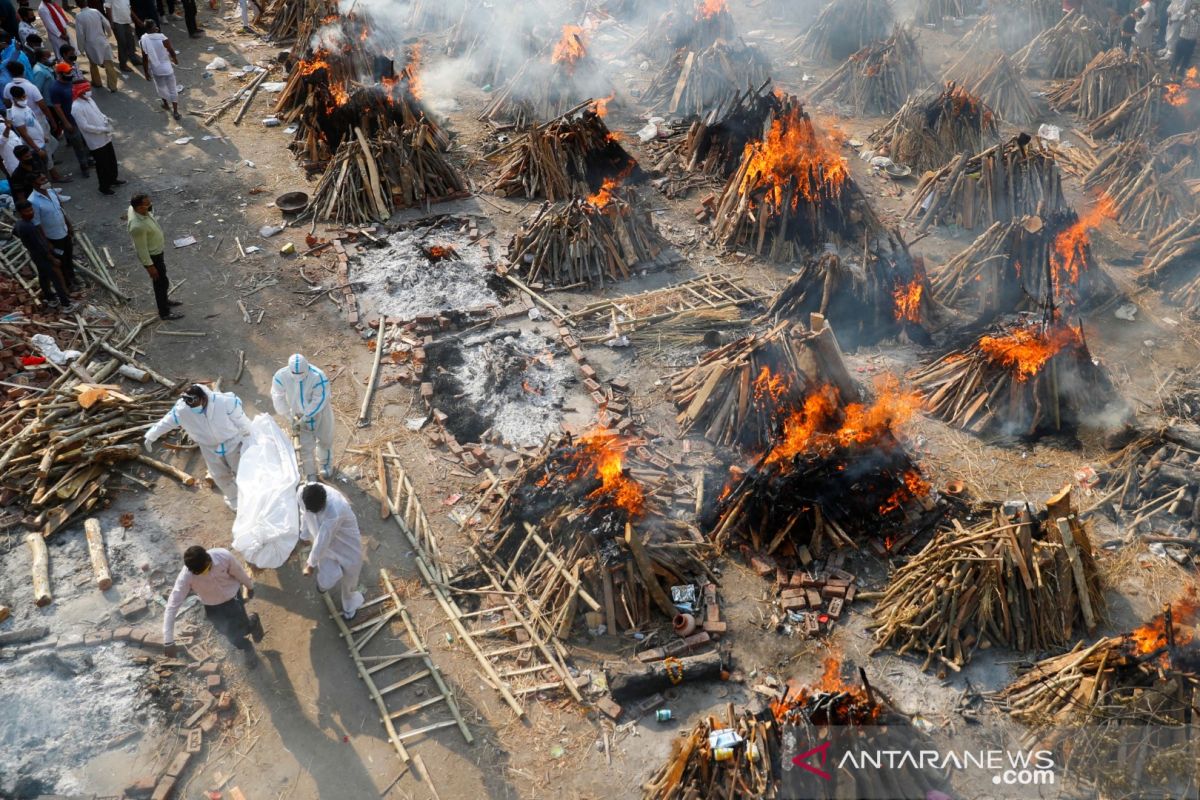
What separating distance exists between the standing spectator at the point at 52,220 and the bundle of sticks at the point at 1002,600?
11.8 m

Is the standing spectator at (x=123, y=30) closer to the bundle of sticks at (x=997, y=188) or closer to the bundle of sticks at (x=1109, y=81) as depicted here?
the bundle of sticks at (x=997, y=188)

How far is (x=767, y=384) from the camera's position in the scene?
1067 centimetres

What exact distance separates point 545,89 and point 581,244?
6009 mm

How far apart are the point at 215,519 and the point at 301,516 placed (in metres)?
1.66

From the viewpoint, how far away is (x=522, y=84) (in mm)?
18203

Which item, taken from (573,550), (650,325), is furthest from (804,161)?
(573,550)

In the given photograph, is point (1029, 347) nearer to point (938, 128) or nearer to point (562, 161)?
point (938, 128)

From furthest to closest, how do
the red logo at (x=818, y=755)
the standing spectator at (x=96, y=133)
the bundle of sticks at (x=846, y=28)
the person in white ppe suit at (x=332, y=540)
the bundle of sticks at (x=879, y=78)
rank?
the bundle of sticks at (x=846, y=28) → the bundle of sticks at (x=879, y=78) → the standing spectator at (x=96, y=133) → the person in white ppe suit at (x=332, y=540) → the red logo at (x=818, y=755)

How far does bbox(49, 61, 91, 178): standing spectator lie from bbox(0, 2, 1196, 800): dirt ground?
66 centimetres

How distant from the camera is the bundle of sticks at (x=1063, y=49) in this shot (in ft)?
66.7

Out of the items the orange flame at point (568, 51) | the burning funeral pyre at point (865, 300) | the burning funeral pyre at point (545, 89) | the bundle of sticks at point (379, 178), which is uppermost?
the orange flame at point (568, 51)

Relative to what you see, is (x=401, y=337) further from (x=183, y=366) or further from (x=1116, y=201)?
(x=1116, y=201)

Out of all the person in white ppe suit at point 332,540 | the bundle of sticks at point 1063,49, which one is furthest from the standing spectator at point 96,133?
the bundle of sticks at point 1063,49

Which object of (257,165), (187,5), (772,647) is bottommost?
(772,647)
